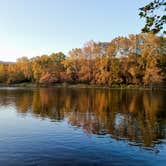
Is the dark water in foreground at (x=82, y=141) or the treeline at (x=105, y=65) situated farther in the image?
the treeline at (x=105, y=65)

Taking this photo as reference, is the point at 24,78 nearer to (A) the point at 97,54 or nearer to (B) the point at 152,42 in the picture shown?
(A) the point at 97,54

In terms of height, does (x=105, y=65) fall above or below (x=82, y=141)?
above

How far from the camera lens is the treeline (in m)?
99.3

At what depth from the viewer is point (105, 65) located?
111 meters

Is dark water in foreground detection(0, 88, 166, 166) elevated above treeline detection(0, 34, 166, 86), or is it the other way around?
treeline detection(0, 34, 166, 86)

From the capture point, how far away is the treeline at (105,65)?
326ft

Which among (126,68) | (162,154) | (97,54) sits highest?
(97,54)

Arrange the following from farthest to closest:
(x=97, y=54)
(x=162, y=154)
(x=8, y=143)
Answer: (x=97, y=54), (x=8, y=143), (x=162, y=154)

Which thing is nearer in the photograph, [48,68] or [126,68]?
[126,68]

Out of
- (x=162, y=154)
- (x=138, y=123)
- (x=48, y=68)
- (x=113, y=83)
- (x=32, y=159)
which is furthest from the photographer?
(x=48, y=68)

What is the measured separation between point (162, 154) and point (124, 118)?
14.0m

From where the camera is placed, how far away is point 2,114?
33.1m

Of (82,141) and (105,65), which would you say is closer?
(82,141)

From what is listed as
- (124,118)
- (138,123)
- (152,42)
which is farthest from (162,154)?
(152,42)
